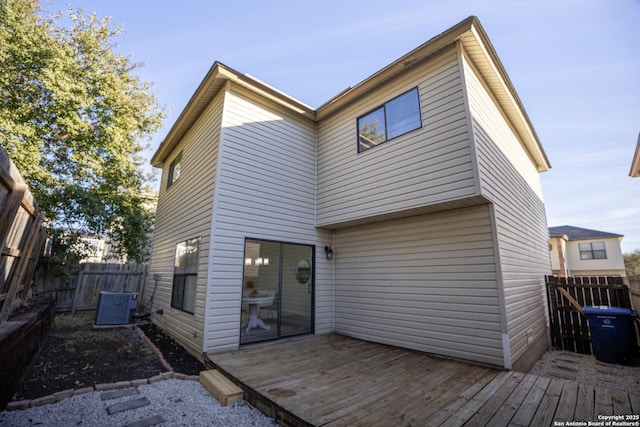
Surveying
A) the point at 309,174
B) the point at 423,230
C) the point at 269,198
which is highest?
the point at 309,174

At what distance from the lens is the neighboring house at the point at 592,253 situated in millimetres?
19016

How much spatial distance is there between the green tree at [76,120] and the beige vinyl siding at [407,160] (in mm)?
8337

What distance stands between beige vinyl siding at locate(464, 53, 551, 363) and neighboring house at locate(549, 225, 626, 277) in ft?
49.4

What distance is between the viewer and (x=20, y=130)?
7746mm

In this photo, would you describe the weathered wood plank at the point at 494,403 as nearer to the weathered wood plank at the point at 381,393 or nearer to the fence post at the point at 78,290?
the weathered wood plank at the point at 381,393

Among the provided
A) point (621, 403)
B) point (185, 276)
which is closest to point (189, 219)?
point (185, 276)

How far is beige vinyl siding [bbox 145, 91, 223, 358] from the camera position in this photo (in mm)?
5051

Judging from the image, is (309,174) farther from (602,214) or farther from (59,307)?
(602,214)

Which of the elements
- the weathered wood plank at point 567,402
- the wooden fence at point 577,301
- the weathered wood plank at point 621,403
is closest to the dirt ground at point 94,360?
the weathered wood plank at point 567,402

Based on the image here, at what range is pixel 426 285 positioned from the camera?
499cm

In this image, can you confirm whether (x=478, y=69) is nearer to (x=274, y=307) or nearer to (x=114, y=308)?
(x=274, y=307)

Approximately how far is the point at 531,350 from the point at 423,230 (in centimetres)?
305

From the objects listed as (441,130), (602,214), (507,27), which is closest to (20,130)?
(441,130)

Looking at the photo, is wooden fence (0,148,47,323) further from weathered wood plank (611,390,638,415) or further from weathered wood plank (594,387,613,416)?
weathered wood plank (611,390,638,415)
